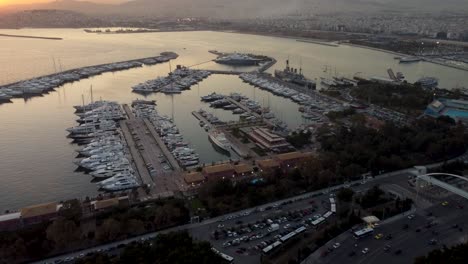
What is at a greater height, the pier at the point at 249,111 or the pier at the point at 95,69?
the pier at the point at 95,69

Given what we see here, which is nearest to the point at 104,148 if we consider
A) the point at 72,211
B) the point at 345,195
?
the point at 72,211

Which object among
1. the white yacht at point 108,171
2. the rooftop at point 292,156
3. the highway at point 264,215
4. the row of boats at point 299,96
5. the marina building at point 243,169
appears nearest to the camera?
the highway at point 264,215

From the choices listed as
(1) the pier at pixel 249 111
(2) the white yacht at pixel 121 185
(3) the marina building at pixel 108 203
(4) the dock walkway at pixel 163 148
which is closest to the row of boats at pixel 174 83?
(1) the pier at pixel 249 111

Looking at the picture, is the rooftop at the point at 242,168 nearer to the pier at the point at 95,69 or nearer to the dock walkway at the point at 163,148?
the dock walkway at the point at 163,148

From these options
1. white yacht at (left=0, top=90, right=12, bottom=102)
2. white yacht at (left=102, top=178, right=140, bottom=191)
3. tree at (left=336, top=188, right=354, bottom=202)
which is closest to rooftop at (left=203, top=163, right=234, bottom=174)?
white yacht at (left=102, top=178, right=140, bottom=191)

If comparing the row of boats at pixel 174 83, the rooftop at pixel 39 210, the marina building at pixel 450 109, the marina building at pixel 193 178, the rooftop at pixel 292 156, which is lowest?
the rooftop at pixel 39 210

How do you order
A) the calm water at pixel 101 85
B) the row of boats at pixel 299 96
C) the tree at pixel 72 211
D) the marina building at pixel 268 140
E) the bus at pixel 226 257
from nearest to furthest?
the bus at pixel 226 257
the tree at pixel 72 211
the calm water at pixel 101 85
the marina building at pixel 268 140
the row of boats at pixel 299 96

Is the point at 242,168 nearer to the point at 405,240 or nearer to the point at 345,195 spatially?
the point at 345,195
